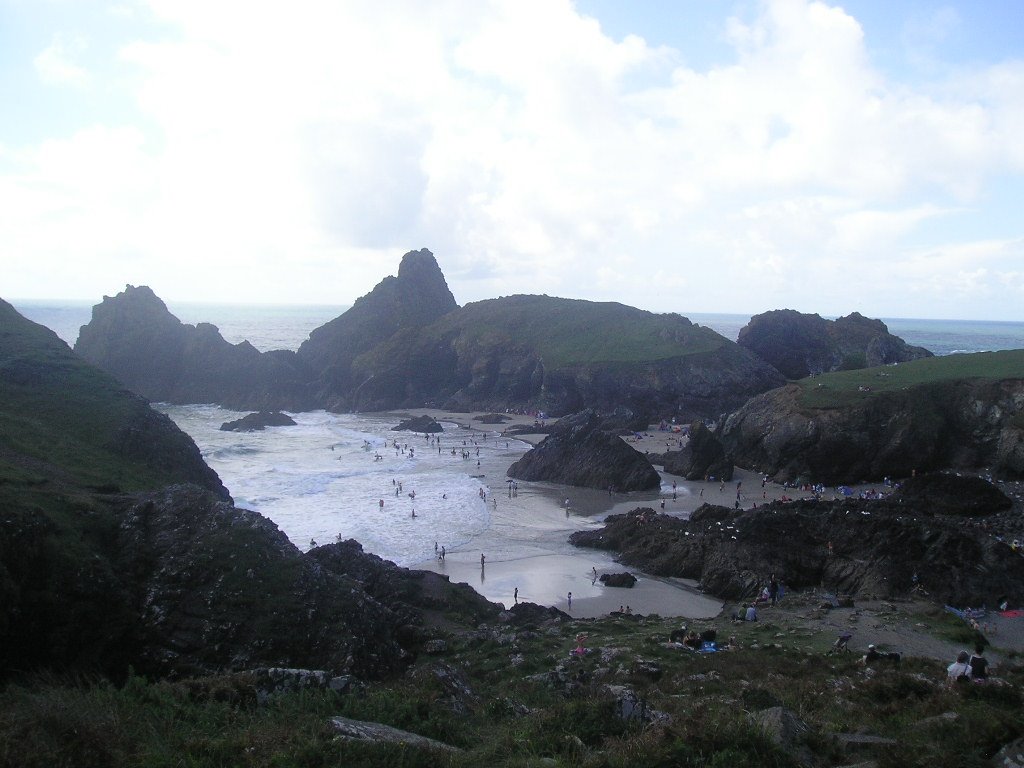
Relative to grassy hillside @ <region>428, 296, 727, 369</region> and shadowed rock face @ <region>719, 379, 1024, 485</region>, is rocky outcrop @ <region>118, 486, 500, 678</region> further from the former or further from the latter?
grassy hillside @ <region>428, 296, 727, 369</region>

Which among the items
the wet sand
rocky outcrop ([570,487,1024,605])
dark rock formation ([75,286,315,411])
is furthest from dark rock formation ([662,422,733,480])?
dark rock formation ([75,286,315,411])

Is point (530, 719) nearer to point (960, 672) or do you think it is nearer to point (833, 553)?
point (960, 672)

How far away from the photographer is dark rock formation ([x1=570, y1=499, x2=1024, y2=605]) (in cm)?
2525

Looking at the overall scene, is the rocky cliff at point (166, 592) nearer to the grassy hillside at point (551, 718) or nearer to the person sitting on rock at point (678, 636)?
the grassy hillside at point (551, 718)

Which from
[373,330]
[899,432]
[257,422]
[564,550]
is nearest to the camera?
[564,550]

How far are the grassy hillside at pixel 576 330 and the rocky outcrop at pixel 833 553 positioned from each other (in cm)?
5179

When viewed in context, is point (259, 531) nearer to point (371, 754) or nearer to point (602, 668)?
point (602, 668)

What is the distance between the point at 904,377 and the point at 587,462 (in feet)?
81.7

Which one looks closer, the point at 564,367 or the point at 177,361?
the point at 564,367

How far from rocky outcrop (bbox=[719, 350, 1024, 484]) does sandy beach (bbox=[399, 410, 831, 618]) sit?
11.2ft

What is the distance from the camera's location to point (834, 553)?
2814 centimetres

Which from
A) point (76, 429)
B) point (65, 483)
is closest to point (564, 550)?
point (65, 483)

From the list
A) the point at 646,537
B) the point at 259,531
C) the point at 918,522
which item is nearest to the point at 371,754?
the point at 259,531

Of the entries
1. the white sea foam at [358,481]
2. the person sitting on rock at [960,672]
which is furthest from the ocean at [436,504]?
the person sitting on rock at [960,672]
